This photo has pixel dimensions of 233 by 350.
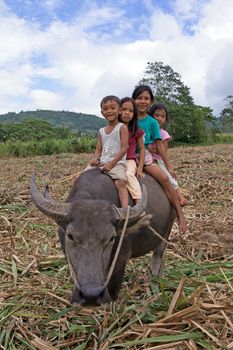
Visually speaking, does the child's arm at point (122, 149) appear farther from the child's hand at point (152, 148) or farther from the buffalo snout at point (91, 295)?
the buffalo snout at point (91, 295)

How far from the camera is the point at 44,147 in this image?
23922 mm

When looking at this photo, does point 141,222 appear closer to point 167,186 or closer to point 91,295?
point 91,295

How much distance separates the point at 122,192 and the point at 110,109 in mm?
721

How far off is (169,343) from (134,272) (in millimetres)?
1443

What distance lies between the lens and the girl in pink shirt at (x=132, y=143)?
3.64 metres

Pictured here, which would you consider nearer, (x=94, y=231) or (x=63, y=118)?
(x=94, y=231)

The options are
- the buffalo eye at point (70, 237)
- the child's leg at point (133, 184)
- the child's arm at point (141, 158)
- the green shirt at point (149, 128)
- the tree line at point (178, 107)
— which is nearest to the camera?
the buffalo eye at point (70, 237)

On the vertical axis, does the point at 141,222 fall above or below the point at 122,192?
below

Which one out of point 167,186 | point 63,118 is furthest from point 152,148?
point 63,118

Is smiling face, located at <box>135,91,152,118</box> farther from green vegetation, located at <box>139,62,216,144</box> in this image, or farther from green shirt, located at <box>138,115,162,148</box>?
green vegetation, located at <box>139,62,216,144</box>

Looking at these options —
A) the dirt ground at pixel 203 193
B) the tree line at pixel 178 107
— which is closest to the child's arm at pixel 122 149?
the dirt ground at pixel 203 193

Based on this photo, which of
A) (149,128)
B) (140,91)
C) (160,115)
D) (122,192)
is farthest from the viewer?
(160,115)

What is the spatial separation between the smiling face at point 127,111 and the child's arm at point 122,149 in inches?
5.6

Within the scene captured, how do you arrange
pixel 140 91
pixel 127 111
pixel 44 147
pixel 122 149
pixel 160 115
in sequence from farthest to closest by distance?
pixel 44 147, pixel 160 115, pixel 140 91, pixel 127 111, pixel 122 149
